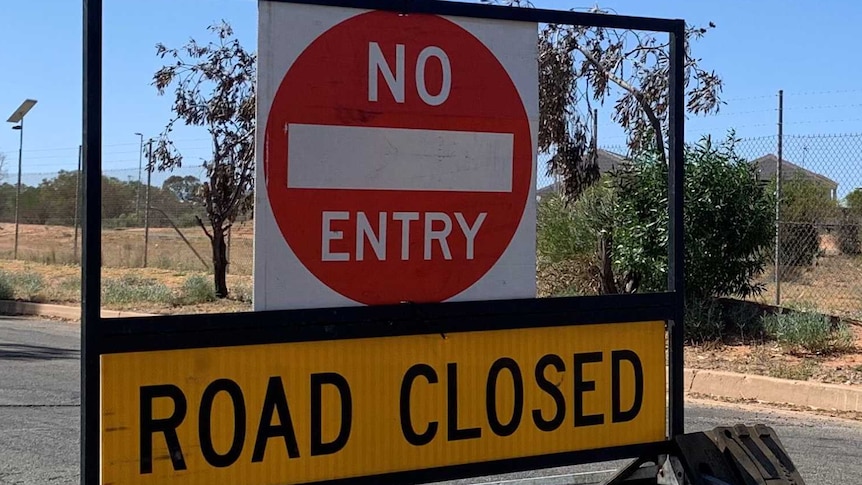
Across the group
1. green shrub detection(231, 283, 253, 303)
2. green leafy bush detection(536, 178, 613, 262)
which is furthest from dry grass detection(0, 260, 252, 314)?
green leafy bush detection(536, 178, 613, 262)

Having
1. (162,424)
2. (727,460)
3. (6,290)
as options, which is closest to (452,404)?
(162,424)

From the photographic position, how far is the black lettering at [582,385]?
321 centimetres

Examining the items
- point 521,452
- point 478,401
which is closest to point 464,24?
point 478,401

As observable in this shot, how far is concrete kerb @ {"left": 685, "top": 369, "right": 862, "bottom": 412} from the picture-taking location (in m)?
7.33

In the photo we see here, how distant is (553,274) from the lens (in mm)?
11664

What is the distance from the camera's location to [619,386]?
3.29 meters

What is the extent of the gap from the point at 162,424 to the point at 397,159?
1.04m

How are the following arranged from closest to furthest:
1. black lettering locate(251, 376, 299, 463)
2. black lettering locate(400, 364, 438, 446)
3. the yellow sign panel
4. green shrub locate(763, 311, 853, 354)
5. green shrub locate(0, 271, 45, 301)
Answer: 1. the yellow sign panel
2. black lettering locate(251, 376, 299, 463)
3. black lettering locate(400, 364, 438, 446)
4. green shrub locate(763, 311, 853, 354)
5. green shrub locate(0, 271, 45, 301)

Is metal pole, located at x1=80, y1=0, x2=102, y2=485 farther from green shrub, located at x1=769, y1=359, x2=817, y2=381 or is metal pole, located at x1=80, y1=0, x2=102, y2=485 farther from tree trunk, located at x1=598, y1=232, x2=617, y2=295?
tree trunk, located at x1=598, y1=232, x2=617, y2=295

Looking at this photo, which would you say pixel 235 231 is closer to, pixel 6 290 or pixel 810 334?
pixel 6 290

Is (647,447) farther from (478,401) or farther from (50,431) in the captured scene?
(50,431)

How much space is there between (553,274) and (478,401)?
8.69 meters

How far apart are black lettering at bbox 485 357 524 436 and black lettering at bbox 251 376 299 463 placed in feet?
2.15

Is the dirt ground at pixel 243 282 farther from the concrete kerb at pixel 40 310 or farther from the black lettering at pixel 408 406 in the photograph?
the black lettering at pixel 408 406
